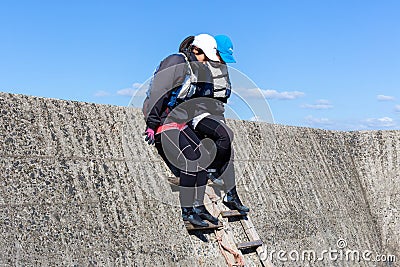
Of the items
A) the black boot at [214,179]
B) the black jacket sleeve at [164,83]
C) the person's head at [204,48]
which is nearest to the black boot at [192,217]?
the black boot at [214,179]

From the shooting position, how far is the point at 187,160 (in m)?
4.79

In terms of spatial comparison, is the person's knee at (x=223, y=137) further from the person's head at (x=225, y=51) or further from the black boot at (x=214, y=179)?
the person's head at (x=225, y=51)

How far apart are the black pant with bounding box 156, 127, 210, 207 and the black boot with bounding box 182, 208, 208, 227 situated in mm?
66

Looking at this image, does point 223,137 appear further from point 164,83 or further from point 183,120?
point 164,83

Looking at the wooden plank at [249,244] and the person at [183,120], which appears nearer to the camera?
the person at [183,120]

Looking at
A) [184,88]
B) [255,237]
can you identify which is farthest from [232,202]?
[184,88]

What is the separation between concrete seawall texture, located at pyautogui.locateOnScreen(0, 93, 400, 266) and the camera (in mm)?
3832

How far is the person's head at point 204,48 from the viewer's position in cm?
491

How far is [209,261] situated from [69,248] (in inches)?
50.4

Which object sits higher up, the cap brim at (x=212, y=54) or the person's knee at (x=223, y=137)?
the cap brim at (x=212, y=54)

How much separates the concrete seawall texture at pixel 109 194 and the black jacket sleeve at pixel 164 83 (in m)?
0.37

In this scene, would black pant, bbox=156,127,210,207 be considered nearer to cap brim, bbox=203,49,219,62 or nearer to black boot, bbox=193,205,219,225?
black boot, bbox=193,205,219,225

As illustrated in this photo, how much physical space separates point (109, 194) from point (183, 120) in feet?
3.15

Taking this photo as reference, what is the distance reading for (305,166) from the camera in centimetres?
732
